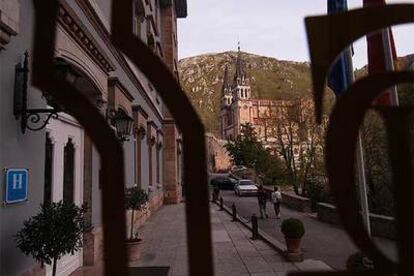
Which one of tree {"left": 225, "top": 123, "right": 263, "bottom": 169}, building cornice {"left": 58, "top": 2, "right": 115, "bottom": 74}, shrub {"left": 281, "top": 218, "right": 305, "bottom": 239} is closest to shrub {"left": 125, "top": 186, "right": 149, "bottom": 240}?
building cornice {"left": 58, "top": 2, "right": 115, "bottom": 74}

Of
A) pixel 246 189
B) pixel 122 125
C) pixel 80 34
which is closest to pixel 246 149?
pixel 246 189

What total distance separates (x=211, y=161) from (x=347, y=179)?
8476 cm

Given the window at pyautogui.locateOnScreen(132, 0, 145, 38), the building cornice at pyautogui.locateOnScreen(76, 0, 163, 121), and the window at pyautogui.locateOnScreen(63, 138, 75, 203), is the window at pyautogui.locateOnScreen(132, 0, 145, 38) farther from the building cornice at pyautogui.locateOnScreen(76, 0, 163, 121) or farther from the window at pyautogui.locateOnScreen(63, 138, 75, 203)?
the window at pyautogui.locateOnScreen(63, 138, 75, 203)

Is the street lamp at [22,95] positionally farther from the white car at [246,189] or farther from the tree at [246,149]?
the tree at [246,149]

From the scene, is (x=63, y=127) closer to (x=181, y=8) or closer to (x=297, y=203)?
(x=297, y=203)

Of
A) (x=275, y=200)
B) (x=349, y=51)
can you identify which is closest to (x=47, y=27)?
(x=349, y=51)

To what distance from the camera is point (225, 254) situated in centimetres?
1056

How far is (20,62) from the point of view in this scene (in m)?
5.45

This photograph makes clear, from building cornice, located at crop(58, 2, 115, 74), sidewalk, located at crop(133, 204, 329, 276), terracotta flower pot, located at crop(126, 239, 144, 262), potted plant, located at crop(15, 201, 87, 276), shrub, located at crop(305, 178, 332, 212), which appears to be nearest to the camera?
potted plant, located at crop(15, 201, 87, 276)

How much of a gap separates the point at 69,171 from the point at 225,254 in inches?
170

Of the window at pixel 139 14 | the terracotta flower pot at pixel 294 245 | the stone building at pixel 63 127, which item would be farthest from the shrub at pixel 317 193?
the terracotta flower pot at pixel 294 245

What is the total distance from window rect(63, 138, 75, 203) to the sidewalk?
88.2 inches

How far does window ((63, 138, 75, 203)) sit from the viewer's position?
8.14 m

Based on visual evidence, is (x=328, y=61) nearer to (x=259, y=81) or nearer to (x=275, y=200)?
(x=275, y=200)
